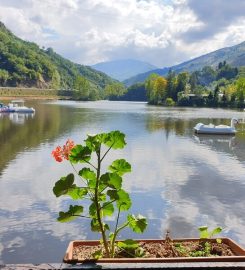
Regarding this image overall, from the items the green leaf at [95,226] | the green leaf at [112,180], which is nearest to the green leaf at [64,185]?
the green leaf at [112,180]

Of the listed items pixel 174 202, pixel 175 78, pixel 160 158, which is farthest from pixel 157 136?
pixel 175 78

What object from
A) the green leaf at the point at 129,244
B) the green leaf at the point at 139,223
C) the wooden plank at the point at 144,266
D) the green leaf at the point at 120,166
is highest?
the green leaf at the point at 120,166

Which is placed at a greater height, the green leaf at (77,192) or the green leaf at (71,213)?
the green leaf at (77,192)

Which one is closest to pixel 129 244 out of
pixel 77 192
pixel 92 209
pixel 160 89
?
pixel 92 209

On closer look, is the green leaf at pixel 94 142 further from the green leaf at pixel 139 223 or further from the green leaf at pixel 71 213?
the green leaf at pixel 139 223

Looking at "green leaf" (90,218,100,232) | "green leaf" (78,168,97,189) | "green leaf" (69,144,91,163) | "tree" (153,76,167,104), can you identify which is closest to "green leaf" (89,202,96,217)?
"green leaf" (90,218,100,232)

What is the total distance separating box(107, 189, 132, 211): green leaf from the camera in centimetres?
666

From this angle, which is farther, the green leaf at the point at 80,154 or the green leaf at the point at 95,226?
the green leaf at the point at 95,226

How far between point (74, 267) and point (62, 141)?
3119cm

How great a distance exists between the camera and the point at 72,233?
12789 mm

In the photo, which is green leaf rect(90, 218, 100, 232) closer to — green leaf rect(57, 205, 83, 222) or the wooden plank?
green leaf rect(57, 205, 83, 222)

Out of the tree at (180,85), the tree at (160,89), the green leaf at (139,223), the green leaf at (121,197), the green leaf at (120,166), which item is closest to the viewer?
the green leaf at (121,197)

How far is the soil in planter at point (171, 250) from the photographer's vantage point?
657 centimetres

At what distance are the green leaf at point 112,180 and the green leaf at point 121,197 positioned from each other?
0.13 m
